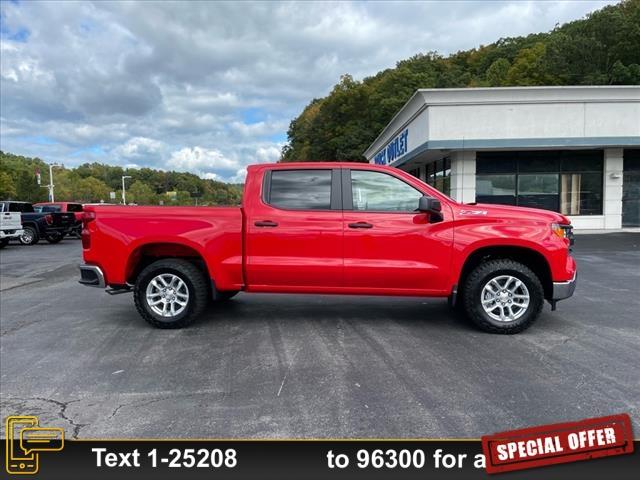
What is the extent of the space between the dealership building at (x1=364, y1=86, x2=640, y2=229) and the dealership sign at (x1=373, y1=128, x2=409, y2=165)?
235 cm

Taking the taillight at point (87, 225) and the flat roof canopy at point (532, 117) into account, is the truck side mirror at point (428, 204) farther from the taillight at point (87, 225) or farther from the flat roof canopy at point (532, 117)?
the flat roof canopy at point (532, 117)

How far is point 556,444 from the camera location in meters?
3.08

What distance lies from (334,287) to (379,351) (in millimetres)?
1022

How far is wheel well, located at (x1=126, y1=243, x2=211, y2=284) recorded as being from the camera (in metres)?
5.77

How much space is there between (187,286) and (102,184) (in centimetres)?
11809

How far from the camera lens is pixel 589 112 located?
18109 millimetres

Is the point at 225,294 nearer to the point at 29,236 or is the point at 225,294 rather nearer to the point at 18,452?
the point at 18,452

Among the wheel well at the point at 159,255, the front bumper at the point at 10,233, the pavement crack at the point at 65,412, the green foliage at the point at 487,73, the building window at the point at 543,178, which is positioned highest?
the green foliage at the point at 487,73

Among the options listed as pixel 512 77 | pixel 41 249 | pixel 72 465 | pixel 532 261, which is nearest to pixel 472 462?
pixel 72 465

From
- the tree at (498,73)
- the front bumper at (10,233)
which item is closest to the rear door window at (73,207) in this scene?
the front bumper at (10,233)

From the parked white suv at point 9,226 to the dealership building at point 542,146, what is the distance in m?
16.2

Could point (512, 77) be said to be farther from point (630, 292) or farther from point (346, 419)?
point (346, 419)

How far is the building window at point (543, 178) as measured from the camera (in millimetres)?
19016

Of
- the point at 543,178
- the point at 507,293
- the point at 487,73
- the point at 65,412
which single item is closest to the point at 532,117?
the point at 543,178
